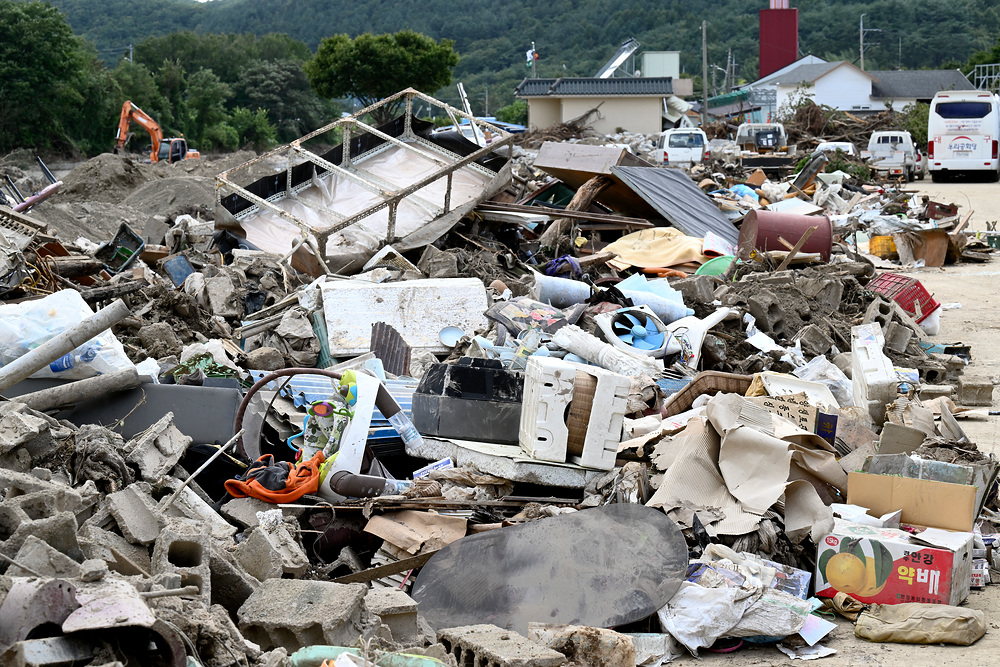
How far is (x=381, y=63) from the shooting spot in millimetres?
42750

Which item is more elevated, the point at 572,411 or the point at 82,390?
the point at 82,390

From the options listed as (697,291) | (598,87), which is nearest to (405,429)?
(697,291)

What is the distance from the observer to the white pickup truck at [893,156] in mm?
25156

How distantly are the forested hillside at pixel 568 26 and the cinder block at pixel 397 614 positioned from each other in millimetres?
79954

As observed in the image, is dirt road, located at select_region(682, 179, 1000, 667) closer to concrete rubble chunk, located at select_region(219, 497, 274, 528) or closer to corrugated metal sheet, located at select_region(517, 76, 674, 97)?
concrete rubble chunk, located at select_region(219, 497, 274, 528)

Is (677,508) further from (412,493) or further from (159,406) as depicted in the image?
(159,406)

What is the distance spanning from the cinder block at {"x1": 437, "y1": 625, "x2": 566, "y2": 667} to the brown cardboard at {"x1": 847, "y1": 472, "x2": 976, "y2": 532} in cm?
202

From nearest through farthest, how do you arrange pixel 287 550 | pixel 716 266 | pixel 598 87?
pixel 287 550 → pixel 716 266 → pixel 598 87

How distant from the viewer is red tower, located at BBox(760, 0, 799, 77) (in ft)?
262

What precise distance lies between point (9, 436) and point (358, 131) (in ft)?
28.5

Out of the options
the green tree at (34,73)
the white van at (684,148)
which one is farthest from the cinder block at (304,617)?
the green tree at (34,73)

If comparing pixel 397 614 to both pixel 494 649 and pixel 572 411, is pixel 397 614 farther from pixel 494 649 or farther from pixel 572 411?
pixel 572 411

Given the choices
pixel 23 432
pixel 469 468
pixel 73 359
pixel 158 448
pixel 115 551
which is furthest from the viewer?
pixel 73 359

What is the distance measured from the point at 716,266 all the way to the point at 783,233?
4.56 feet
